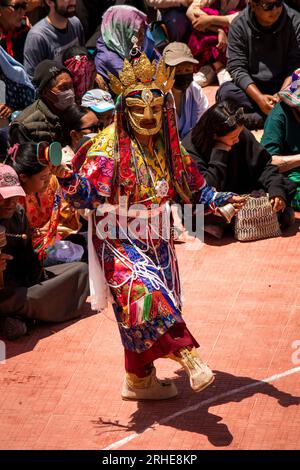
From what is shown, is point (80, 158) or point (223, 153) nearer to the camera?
point (80, 158)

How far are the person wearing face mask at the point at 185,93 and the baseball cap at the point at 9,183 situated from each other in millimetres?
2847

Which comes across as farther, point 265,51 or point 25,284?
point 265,51

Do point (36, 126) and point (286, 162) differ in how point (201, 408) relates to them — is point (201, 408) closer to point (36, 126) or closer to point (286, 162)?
point (36, 126)

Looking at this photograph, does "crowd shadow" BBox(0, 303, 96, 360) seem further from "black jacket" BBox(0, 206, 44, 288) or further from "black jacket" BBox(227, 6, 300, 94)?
"black jacket" BBox(227, 6, 300, 94)

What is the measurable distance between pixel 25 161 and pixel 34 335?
1133 mm

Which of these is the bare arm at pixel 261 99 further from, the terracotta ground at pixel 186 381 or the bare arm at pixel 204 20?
the terracotta ground at pixel 186 381

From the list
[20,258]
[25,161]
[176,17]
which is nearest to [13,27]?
[176,17]

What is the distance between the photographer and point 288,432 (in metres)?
6.51

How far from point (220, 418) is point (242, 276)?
196 cm

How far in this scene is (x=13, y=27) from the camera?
34.0 feet

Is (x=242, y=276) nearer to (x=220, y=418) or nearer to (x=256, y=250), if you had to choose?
(x=256, y=250)

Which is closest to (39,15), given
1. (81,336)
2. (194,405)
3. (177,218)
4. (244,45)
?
(244,45)

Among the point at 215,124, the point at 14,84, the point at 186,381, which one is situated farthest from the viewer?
the point at 14,84

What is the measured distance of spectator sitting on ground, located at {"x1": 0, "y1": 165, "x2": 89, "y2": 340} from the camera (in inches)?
298
